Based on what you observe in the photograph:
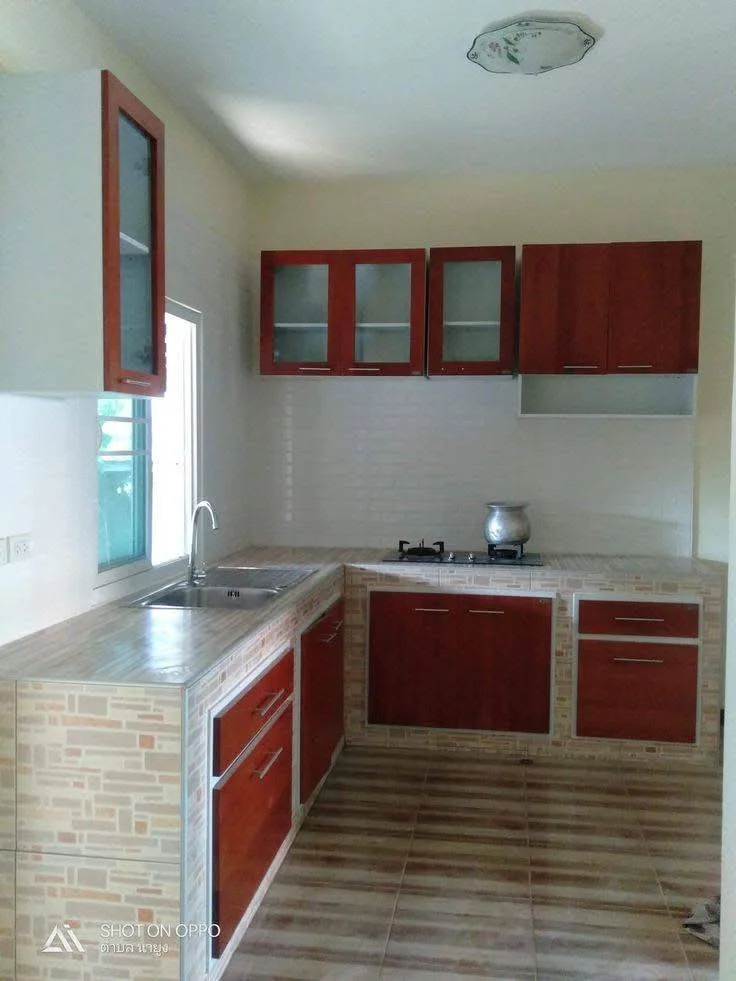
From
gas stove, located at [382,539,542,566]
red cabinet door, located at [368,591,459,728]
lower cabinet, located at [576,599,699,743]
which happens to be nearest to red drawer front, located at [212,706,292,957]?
red cabinet door, located at [368,591,459,728]

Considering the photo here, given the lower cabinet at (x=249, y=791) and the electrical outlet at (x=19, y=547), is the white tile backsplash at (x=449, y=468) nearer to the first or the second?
the lower cabinet at (x=249, y=791)

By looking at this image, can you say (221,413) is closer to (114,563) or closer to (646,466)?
(114,563)

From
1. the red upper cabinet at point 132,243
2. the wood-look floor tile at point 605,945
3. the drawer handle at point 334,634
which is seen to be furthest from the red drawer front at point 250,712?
the wood-look floor tile at point 605,945

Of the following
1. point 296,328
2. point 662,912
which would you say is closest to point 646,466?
point 296,328

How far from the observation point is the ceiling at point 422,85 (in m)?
2.85

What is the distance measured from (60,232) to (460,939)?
2.30 meters

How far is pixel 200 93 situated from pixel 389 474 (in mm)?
2075

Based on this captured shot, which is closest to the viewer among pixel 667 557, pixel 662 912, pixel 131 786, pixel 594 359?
pixel 131 786

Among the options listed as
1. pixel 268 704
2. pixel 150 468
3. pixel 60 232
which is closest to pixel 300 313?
pixel 150 468

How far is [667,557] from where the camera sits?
14.7 ft

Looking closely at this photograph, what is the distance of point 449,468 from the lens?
15.3 ft

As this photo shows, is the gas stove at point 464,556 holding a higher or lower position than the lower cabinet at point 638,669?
higher

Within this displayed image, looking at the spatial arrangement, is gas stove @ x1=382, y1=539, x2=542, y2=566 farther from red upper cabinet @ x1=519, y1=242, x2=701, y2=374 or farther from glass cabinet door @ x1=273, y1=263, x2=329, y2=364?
glass cabinet door @ x1=273, y1=263, x2=329, y2=364

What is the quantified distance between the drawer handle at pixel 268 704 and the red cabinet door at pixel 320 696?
0.39 m
